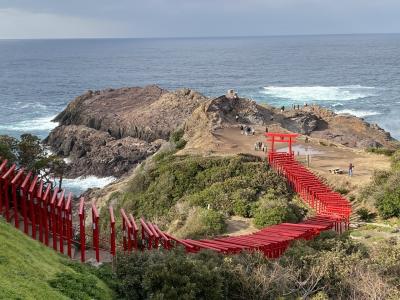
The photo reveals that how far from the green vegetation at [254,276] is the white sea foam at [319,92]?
3256 inches

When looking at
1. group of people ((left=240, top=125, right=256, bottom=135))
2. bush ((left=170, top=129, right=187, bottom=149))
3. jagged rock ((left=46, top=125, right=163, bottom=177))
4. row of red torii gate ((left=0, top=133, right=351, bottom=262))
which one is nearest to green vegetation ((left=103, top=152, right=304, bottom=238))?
row of red torii gate ((left=0, top=133, right=351, bottom=262))

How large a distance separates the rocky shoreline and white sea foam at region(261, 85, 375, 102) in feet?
112

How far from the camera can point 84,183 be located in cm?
4819

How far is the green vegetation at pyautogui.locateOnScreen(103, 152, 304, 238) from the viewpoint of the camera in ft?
76.8

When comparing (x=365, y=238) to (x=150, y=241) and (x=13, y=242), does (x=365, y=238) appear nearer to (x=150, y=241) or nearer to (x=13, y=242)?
(x=150, y=241)

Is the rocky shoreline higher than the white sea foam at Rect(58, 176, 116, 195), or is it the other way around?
the rocky shoreline

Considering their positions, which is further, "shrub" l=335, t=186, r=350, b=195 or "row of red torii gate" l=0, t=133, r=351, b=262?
"shrub" l=335, t=186, r=350, b=195

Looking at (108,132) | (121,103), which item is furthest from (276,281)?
(121,103)

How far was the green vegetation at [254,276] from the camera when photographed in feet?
39.0

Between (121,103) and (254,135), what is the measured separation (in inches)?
1531

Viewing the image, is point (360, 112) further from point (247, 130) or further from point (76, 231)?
point (76, 231)

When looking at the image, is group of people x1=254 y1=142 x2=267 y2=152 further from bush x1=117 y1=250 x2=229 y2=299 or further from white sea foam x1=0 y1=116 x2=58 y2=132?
white sea foam x1=0 y1=116 x2=58 y2=132

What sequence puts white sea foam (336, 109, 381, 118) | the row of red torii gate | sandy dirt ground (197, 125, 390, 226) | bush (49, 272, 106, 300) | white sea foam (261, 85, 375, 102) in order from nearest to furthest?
bush (49, 272, 106, 300), the row of red torii gate, sandy dirt ground (197, 125, 390, 226), white sea foam (336, 109, 381, 118), white sea foam (261, 85, 375, 102)

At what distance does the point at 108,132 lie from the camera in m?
64.5
